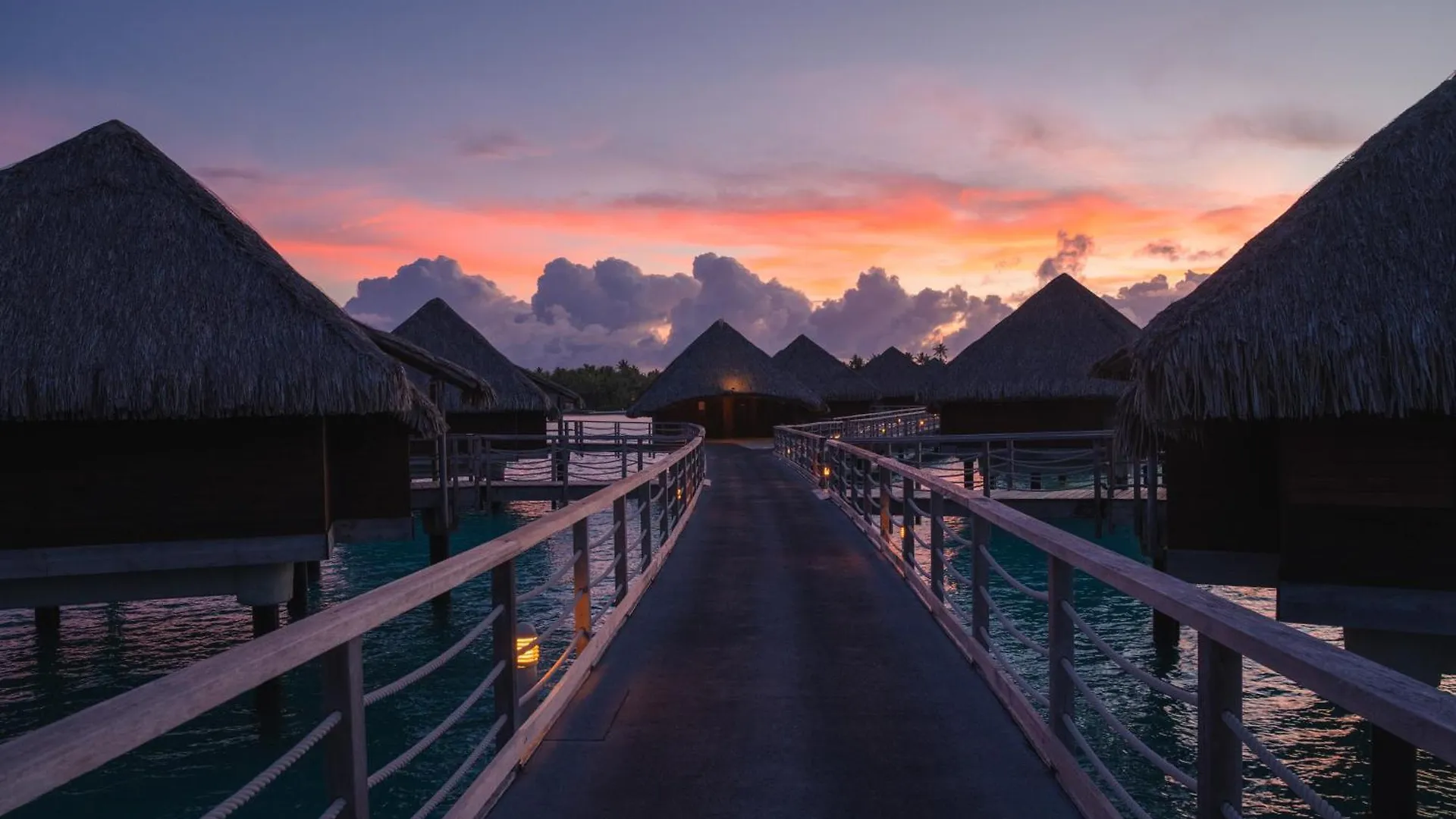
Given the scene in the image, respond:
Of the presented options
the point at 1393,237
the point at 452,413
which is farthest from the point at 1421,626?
the point at 452,413

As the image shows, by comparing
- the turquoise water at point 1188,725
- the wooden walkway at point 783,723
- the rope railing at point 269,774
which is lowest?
the turquoise water at point 1188,725

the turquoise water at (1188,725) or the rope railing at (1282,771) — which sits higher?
the rope railing at (1282,771)

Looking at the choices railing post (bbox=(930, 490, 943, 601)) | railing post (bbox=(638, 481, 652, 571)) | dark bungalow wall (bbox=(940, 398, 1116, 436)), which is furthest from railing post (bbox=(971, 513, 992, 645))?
dark bungalow wall (bbox=(940, 398, 1116, 436))

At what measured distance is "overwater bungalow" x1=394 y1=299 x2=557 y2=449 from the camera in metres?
27.6

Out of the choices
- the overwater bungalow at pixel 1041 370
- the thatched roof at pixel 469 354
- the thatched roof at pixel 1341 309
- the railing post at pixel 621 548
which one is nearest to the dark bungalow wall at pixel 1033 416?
the overwater bungalow at pixel 1041 370

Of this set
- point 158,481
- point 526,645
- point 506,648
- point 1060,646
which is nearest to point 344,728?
point 506,648

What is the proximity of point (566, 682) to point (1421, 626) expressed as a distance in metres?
8.01

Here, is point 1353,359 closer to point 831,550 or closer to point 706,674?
point 831,550

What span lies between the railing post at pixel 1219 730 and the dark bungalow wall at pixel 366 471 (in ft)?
42.4

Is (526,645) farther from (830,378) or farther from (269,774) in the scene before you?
(830,378)

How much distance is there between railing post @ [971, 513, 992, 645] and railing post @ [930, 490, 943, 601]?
957 mm

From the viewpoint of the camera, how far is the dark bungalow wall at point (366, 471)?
13898 mm

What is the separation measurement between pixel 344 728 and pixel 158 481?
1017 centimetres

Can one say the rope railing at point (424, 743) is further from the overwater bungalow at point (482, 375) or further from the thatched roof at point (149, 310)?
the overwater bungalow at point (482, 375)
